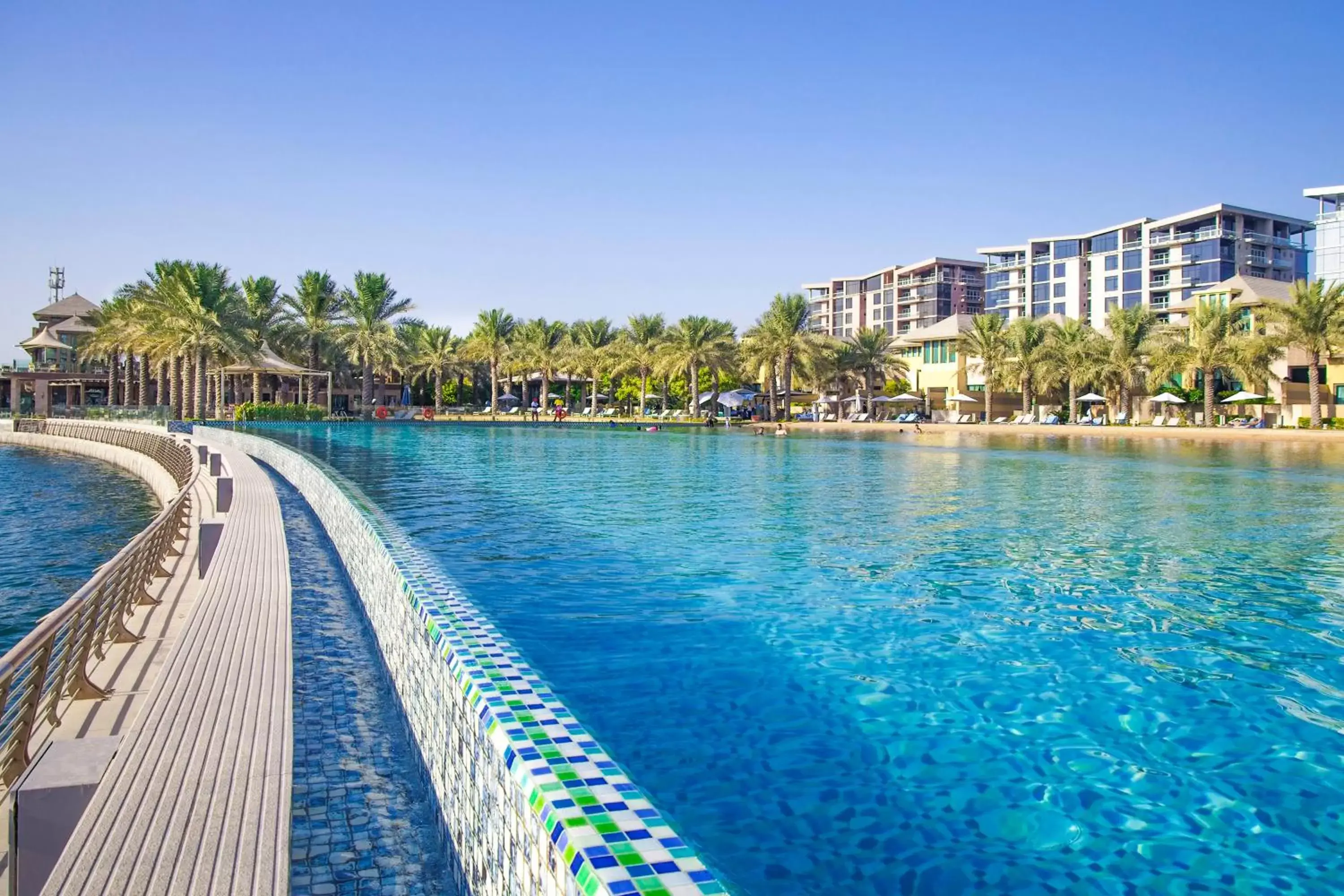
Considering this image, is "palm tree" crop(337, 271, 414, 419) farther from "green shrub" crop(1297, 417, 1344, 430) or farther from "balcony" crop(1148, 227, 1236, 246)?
"balcony" crop(1148, 227, 1236, 246)

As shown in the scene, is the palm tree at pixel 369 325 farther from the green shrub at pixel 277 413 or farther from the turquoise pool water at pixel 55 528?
the turquoise pool water at pixel 55 528

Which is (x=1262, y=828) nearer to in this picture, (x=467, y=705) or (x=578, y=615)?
(x=467, y=705)

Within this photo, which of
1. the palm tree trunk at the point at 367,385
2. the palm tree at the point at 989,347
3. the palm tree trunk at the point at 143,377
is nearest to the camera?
the palm tree trunk at the point at 143,377

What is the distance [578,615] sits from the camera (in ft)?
28.4

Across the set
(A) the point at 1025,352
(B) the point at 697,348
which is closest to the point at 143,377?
(B) the point at 697,348

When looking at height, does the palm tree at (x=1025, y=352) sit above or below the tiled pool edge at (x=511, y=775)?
above

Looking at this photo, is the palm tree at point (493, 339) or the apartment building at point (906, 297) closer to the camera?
the palm tree at point (493, 339)

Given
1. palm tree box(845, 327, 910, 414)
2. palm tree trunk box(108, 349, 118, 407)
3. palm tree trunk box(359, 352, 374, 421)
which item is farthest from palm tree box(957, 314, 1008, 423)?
palm tree trunk box(108, 349, 118, 407)

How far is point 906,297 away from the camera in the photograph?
108 m

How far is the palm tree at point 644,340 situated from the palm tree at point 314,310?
18.0 metres

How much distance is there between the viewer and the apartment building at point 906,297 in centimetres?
10450

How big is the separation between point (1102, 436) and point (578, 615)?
41.6 meters

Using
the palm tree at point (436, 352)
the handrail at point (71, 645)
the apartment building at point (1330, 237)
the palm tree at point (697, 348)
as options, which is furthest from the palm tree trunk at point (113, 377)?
the apartment building at point (1330, 237)

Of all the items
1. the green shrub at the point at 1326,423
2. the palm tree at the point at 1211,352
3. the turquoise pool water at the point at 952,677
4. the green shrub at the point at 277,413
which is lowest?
the turquoise pool water at the point at 952,677
